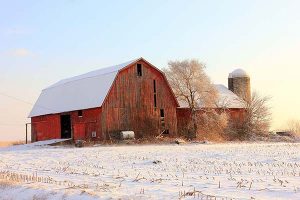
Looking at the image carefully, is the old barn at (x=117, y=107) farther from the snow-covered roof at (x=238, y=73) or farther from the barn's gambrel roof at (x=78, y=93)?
the snow-covered roof at (x=238, y=73)

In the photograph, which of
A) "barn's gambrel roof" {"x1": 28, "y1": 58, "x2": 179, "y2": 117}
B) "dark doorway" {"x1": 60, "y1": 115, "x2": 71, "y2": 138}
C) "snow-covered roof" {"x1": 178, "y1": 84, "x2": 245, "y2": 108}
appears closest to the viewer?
"barn's gambrel roof" {"x1": 28, "y1": 58, "x2": 179, "y2": 117}

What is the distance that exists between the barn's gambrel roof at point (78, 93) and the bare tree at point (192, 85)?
289cm

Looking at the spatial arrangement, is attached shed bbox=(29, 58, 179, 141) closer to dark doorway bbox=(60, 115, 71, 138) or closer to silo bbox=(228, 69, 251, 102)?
dark doorway bbox=(60, 115, 71, 138)

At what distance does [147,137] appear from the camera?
38.1m

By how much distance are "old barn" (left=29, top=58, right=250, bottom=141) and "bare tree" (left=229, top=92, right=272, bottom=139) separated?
5.81 m

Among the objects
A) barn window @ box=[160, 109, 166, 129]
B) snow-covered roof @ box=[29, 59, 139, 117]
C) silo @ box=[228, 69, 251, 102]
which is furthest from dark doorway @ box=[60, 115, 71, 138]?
silo @ box=[228, 69, 251, 102]

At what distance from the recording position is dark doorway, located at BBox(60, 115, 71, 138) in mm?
41781

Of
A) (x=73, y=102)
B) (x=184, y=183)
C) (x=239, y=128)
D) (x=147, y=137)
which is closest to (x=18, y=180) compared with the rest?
(x=184, y=183)

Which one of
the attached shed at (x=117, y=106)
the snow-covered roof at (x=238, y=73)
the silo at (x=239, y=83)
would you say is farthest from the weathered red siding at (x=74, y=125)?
the snow-covered roof at (x=238, y=73)

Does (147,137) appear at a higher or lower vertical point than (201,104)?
lower

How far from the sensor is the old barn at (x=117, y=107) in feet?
124

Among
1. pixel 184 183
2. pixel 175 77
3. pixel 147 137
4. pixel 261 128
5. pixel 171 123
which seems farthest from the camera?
pixel 261 128

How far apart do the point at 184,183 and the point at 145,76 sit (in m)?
28.5

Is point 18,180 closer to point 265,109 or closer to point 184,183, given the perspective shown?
point 184,183
